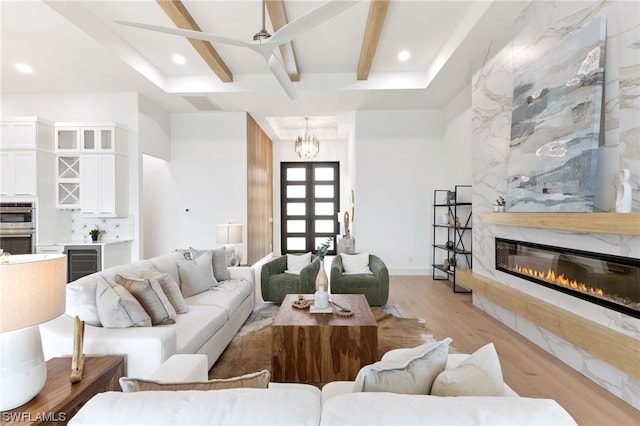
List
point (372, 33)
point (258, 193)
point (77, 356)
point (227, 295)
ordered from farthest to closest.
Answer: point (258, 193)
point (372, 33)
point (227, 295)
point (77, 356)

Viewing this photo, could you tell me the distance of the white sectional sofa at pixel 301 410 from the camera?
32.0 inches

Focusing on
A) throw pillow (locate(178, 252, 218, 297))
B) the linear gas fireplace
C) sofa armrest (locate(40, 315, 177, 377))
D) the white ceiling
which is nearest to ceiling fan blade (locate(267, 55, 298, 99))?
the white ceiling

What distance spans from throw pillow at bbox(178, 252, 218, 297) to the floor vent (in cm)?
339

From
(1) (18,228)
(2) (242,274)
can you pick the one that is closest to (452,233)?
(2) (242,274)

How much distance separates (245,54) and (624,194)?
4657 mm

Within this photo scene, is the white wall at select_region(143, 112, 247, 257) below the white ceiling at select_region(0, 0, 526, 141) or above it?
below

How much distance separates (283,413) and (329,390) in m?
0.72

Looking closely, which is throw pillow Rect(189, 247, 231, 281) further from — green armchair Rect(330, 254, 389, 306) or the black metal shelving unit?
the black metal shelving unit

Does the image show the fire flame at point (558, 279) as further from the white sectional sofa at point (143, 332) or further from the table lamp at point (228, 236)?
the table lamp at point (228, 236)

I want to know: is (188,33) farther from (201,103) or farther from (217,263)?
(201,103)

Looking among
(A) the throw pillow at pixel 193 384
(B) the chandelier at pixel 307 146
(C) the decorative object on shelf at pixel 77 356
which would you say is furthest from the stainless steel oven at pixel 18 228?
(A) the throw pillow at pixel 193 384

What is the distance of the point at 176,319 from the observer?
2.57 metres

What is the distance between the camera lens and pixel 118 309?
206cm

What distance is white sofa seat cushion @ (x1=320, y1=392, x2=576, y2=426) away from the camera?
806 mm
